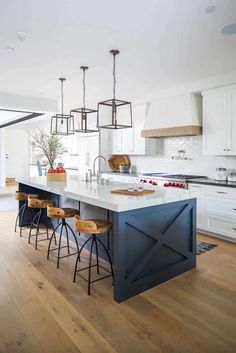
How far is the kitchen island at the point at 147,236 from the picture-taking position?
257cm

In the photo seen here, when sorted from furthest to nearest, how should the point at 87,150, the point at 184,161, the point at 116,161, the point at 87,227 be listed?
the point at 87,150 → the point at 116,161 → the point at 184,161 → the point at 87,227

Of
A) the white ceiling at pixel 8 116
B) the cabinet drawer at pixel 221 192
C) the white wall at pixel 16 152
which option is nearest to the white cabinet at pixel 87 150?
the white ceiling at pixel 8 116

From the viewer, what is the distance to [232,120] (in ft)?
14.8

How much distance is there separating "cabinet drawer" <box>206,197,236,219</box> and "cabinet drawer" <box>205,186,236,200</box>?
2.6 inches

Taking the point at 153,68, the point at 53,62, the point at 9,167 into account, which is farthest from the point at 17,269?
the point at 9,167

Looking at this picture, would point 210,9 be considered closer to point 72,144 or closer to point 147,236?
point 147,236

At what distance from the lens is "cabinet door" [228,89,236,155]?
4497 mm

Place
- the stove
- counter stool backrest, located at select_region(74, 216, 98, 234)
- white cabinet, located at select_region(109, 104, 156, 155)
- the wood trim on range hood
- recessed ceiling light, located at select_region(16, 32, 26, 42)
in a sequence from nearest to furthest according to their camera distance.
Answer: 1. counter stool backrest, located at select_region(74, 216, 98, 234)
2. recessed ceiling light, located at select_region(16, 32, 26, 42)
3. the stove
4. the wood trim on range hood
5. white cabinet, located at select_region(109, 104, 156, 155)

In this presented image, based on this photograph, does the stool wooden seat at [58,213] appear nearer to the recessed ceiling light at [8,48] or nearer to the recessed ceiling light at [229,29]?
the recessed ceiling light at [8,48]

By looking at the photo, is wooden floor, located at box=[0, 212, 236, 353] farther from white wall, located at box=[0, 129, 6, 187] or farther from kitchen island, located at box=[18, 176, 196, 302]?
white wall, located at box=[0, 129, 6, 187]

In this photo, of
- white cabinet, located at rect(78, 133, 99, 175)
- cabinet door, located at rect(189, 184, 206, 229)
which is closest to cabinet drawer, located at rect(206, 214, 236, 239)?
cabinet door, located at rect(189, 184, 206, 229)

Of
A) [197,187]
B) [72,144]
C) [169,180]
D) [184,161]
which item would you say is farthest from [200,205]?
[72,144]

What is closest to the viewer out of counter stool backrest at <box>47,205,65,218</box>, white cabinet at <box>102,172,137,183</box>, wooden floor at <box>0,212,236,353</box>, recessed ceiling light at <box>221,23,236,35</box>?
wooden floor at <box>0,212,236,353</box>

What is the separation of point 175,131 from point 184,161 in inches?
30.4
